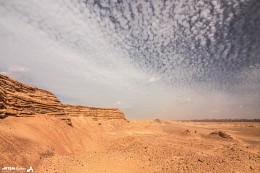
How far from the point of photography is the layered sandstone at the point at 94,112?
76.4 ft

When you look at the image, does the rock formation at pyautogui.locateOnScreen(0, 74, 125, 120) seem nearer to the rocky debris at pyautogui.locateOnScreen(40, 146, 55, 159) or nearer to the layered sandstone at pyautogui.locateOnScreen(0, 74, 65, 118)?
the layered sandstone at pyautogui.locateOnScreen(0, 74, 65, 118)

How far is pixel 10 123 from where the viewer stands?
8477 mm

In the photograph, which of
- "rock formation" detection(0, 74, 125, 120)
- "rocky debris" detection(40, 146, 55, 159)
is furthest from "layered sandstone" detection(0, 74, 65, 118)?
"rocky debris" detection(40, 146, 55, 159)

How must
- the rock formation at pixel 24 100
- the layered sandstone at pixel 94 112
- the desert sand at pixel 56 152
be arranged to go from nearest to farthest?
the desert sand at pixel 56 152 < the rock formation at pixel 24 100 < the layered sandstone at pixel 94 112

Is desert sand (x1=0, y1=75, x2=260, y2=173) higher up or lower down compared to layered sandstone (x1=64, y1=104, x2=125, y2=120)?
lower down

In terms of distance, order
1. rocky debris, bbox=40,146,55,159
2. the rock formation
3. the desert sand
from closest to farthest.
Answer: the desert sand < rocky debris, bbox=40,146,55,159 < the rock formation

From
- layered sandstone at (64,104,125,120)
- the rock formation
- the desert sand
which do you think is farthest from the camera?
layered sandstone at (64,104,125,120)

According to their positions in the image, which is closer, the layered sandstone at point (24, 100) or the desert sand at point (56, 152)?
the desert sand at point (56, 152)

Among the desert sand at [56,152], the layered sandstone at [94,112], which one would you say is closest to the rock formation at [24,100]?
the desert sand at [56,152]

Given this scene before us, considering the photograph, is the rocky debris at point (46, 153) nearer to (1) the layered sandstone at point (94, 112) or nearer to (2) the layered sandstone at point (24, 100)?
(2) the layered sandstone at point (24, 100)

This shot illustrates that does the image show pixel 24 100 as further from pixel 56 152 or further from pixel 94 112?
pixel 94 112

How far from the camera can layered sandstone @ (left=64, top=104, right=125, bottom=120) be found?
23297mm

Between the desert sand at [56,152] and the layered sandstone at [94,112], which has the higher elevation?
the layered sandstone at [94,112]

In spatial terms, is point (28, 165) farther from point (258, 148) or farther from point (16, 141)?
point (258, 148)
